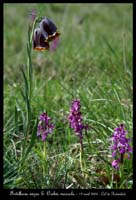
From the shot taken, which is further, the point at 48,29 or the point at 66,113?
the point at 66,113

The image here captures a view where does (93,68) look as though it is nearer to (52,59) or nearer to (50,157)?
A: (52,59)

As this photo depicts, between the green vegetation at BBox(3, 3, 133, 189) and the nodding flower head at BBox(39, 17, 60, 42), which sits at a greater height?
the nodding flower head at BBox(39, 17, 60, 42)

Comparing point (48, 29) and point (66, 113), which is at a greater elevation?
point (48, 29)

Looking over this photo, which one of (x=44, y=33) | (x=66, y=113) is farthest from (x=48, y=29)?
(x=66, y=113)

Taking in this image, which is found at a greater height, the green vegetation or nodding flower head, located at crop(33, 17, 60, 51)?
nodding flower head, located at crop(33, 17, 60, 51)

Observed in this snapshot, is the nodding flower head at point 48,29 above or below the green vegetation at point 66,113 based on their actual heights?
above

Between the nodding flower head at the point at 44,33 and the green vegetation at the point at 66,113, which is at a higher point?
the nodding flower head at the point at 44,33

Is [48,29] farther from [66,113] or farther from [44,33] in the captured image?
[66,113]
